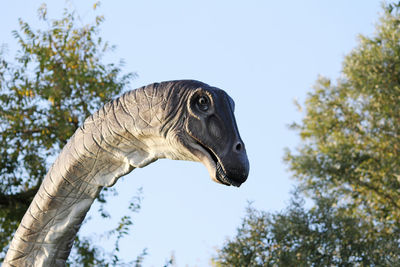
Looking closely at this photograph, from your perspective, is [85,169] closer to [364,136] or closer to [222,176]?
[222,176]

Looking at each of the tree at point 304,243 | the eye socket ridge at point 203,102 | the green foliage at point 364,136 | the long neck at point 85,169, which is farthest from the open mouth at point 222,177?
the green foliage at point 364,136

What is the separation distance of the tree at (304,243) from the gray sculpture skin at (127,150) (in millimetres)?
8942

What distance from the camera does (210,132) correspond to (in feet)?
12.3

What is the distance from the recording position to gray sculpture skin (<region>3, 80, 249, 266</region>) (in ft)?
12.3

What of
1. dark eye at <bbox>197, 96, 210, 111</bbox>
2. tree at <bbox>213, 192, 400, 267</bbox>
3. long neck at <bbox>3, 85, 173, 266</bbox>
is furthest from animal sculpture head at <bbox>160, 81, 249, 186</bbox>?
tree at <bbox>213, 192, 400, 267</bbox>

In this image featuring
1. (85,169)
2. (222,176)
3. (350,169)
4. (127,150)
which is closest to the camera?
(222,176)

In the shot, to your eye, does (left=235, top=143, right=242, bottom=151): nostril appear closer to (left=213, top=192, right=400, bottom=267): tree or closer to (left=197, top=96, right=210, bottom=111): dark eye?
(left=197, top=96, right=210, bottom=111): dark eye

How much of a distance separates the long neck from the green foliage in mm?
12794

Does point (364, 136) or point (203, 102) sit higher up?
point (364, 136)

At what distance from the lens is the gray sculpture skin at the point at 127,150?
3.73 m

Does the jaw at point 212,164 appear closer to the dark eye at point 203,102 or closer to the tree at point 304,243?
the dark eye at point 203,102

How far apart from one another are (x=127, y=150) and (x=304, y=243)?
10.0 metres

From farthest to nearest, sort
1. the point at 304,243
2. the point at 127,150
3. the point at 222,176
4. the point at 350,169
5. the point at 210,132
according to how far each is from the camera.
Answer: the point at 350,169
the point at 304,243
the point at 127,150
the point at 210,132
the point at 222,176

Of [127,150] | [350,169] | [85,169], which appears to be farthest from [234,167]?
[350,169]
